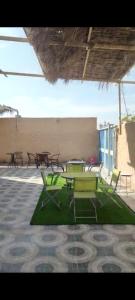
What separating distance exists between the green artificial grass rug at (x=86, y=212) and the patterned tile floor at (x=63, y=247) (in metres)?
0.20

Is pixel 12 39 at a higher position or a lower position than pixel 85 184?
higher

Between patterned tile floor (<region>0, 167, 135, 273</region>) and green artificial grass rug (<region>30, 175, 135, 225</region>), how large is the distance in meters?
0.20

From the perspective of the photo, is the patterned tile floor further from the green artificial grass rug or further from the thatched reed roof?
the thatched reed roof

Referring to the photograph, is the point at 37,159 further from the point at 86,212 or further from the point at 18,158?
the point at 86,212

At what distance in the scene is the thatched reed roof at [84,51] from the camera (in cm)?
412

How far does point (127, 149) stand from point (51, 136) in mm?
7460

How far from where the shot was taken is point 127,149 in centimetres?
758

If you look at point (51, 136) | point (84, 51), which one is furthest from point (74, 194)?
point (51, 136)

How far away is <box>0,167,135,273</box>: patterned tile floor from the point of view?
296cm

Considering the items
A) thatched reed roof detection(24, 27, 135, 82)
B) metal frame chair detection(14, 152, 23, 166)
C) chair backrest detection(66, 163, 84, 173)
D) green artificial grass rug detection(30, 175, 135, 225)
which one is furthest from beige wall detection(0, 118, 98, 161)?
green artificial grass rug detection(30, 175, 135, 225)

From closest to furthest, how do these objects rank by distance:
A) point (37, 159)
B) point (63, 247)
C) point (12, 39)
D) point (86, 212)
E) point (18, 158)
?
point (63, 247) < point (12, 39) < point (86, 212) < point (37, 159) < point (18, 158)

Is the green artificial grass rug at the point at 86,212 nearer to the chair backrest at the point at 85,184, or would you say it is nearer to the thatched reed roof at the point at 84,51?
the chair backrest at the point at 85,184
